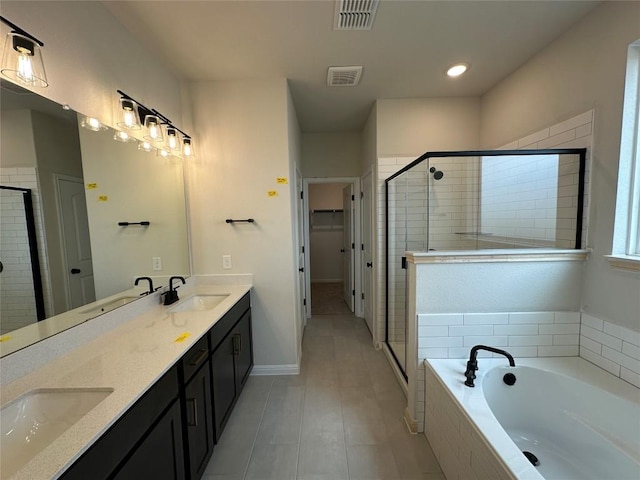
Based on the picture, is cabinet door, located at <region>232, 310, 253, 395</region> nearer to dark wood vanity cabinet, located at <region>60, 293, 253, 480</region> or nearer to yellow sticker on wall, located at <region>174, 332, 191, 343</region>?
dark wood vanity cabinet, located at <region>60, 293, 253, 480</region>

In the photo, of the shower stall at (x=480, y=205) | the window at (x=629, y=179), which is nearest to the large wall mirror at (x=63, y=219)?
the shower stall at (x=480, y=205)

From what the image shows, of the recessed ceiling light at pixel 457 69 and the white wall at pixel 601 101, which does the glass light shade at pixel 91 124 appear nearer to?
the recessed ceiling light at pixel 457 69

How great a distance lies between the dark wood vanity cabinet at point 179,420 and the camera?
84cm

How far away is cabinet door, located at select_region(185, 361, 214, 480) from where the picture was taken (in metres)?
1.32

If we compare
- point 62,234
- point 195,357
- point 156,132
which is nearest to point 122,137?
point 156,132

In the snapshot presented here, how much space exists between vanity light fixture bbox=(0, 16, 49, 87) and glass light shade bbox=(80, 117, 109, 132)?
0.27 meters

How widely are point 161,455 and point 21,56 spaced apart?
1751 millimetres

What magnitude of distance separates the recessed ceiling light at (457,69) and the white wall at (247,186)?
4.79ft

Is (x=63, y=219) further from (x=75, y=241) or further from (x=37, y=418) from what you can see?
(x=37, y=418)

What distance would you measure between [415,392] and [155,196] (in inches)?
94.2

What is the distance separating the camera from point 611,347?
1.56 meters

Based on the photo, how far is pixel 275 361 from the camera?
2520mm

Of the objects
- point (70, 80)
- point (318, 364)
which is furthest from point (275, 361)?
point (70, 80)

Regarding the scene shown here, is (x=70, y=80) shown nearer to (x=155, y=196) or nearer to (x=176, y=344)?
(x=155, y=196)
